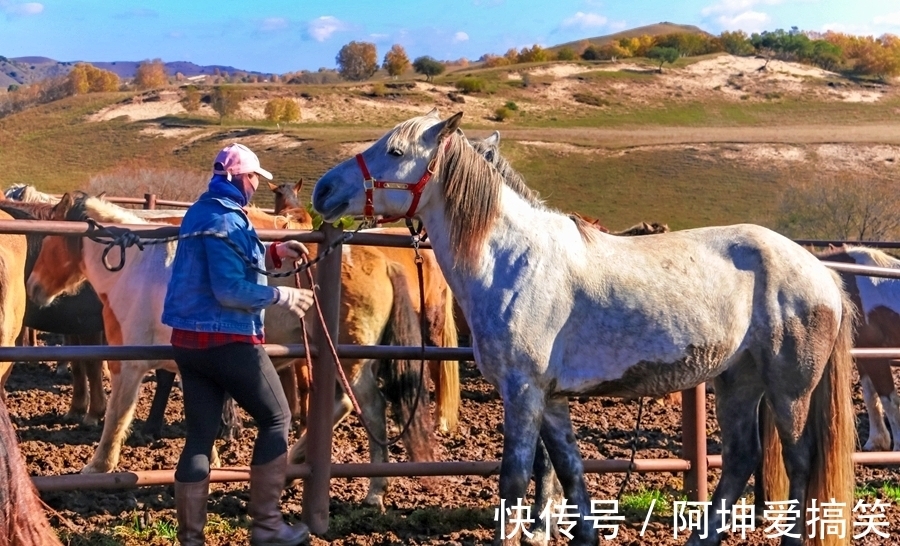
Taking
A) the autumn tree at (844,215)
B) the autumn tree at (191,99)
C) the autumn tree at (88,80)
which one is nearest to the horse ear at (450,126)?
the autumn tree at (844,215)

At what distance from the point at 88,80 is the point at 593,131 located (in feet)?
188

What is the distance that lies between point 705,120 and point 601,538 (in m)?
67.9

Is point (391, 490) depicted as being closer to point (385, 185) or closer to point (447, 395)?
point (447, 395)

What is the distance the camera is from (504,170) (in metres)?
3.97

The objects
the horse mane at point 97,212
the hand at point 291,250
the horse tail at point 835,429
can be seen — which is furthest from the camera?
the horse mane at point 97,212

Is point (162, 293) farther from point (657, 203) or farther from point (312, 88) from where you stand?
point (312, 88)

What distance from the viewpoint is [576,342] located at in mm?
3770

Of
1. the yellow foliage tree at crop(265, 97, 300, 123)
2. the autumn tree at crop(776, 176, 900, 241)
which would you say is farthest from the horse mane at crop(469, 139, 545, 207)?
the yellow foliage tree at crop(265, 97, 300, 123)

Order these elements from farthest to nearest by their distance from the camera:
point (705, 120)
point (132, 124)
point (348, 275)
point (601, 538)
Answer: point (705, 120) < point (132, 124) < point (348, 275) < point (601, 538)

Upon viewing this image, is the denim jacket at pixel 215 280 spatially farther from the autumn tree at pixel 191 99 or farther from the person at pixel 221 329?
the autumn tree at pixel 191 99

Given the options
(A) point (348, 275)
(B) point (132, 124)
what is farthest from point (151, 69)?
(A) point (348, 275)

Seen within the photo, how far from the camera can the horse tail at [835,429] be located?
4164 millimetres

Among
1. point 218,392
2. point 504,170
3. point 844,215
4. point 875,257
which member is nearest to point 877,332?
point 875,257

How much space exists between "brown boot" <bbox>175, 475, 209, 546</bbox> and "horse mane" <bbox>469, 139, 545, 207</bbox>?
70.6 inches
